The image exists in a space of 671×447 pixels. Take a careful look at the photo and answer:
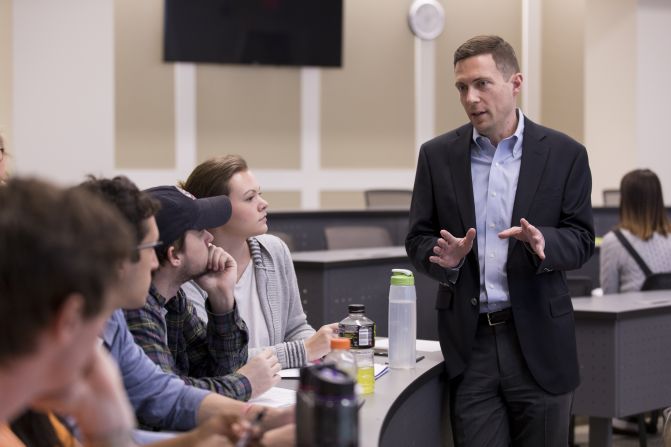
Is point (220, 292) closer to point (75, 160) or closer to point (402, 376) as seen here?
point (402, 376)

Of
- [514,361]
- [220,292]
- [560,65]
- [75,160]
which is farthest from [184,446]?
[560,65]

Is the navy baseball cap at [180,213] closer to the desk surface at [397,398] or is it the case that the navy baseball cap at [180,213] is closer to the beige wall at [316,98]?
the desk surface at [397,398]

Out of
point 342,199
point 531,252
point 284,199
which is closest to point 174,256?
point 531,252

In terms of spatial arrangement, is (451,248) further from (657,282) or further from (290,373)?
(657,282)

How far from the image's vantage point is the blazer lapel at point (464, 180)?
281cm

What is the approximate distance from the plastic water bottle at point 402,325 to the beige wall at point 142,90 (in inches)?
227

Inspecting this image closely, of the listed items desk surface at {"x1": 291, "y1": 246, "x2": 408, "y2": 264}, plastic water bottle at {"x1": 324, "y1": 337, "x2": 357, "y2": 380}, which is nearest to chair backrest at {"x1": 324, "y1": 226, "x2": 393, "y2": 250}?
desk surface at {"x1": 291, "y1": 246, "x2": 408, "y2": 264}

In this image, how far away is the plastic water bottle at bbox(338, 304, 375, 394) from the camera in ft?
7.86

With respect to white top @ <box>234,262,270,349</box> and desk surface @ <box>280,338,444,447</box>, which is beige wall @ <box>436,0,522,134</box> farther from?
white top @ <box>234,262,270,349</box>

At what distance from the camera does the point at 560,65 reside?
32.0 ft

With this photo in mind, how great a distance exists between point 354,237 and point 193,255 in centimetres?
374

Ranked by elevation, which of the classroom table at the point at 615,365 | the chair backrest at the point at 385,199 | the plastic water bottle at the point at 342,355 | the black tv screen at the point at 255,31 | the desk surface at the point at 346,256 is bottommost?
the classroom table at the point at 615,365

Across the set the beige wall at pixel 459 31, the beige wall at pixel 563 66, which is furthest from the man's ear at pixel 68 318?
the beige wall at pixel 563 66

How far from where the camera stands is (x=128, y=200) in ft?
5.93
